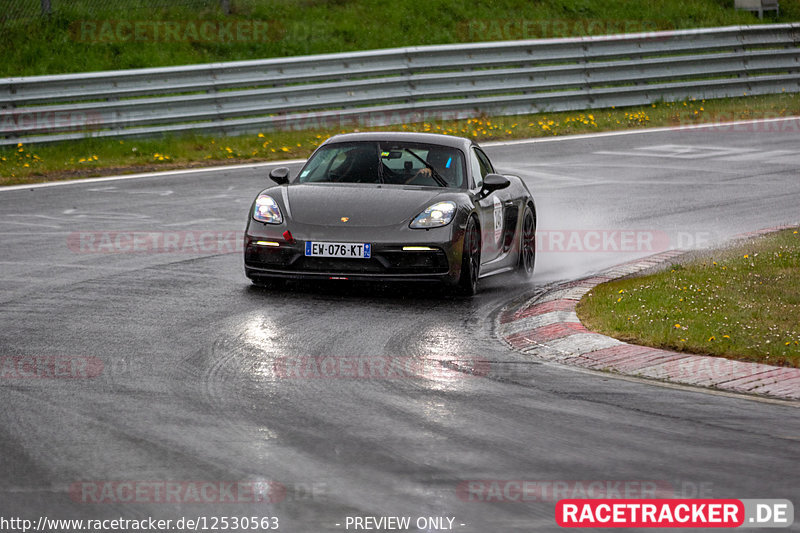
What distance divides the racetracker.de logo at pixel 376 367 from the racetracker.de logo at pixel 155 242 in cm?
469

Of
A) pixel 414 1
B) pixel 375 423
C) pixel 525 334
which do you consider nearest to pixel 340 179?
pixel 525 334

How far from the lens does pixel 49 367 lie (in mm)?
7410

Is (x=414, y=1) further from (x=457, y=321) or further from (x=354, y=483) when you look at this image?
(x=354, y=483)

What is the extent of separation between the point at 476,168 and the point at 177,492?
22.7ft

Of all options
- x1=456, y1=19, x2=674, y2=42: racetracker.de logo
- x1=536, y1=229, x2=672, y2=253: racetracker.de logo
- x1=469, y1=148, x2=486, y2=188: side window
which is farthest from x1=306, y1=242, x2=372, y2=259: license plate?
x1=456, y1=19, x2=674, y2=42: racetracker.de logo

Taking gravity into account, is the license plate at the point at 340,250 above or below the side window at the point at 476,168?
below

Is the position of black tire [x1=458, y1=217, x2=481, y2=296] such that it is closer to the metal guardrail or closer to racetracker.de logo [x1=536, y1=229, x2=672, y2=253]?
racetracker.de logo [x1=536, y1=229, x2=672, y2=253]

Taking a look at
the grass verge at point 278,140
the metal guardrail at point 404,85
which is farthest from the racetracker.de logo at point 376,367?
the metal guardrail at point 404,85

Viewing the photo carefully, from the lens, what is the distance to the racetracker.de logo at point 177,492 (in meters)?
4.99

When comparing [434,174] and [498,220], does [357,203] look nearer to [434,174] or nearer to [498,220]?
[434,174]

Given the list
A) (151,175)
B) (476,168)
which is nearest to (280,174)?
(476,168)

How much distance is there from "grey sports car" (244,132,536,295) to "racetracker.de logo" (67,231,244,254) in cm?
166

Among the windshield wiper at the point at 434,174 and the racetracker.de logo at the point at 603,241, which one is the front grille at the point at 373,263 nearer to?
the windshield wiper at the point at 434,174

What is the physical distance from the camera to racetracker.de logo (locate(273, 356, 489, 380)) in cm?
739
